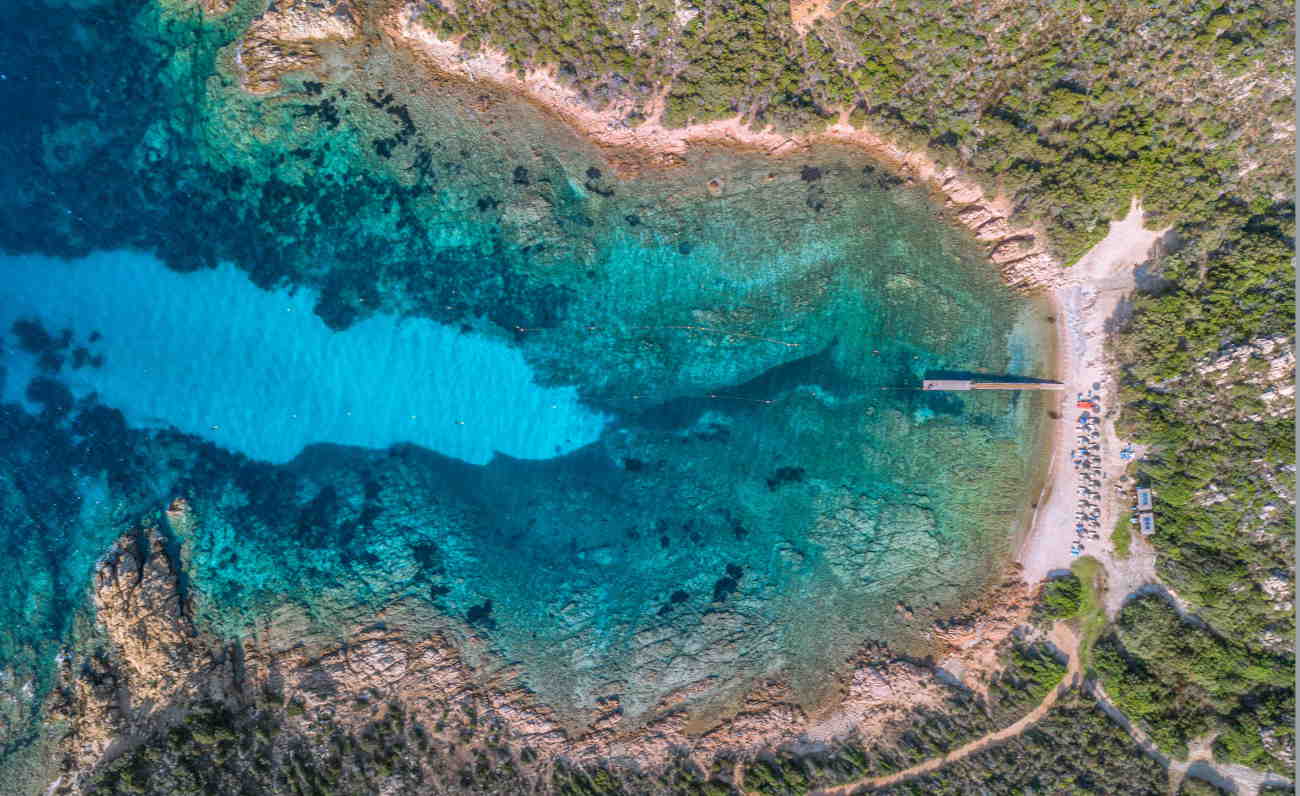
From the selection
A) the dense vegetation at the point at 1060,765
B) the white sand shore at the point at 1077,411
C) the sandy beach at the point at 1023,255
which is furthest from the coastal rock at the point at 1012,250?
the dense vegetation at the point at 1060,765

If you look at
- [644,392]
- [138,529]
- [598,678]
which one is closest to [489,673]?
[598,678]

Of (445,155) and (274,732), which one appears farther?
(445,155)

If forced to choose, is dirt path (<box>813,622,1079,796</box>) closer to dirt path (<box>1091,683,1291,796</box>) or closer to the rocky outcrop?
the rocky outcrop

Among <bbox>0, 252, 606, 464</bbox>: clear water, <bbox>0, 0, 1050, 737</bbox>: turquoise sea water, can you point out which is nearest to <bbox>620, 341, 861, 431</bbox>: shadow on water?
<bbox>0, 0, 1050, 737</bbox>: turquoise sea water

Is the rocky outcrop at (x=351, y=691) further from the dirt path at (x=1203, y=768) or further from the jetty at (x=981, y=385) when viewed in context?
the jetty at (x=981, y=385)

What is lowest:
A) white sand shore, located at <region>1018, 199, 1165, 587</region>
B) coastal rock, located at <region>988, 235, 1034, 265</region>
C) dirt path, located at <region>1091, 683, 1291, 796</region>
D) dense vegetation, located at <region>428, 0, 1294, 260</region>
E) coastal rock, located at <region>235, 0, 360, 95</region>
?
dirt path, located at <region>1091, 683, 1291, 796</region>

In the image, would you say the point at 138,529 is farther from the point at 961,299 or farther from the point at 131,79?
the point at 961,299
